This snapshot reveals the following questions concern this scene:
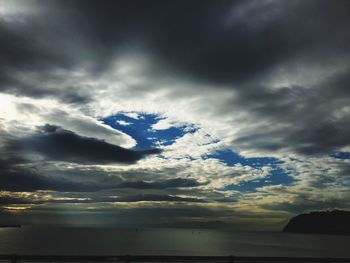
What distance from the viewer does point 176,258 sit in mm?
13984

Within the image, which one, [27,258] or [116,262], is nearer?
[27,258]

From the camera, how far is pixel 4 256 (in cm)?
1282

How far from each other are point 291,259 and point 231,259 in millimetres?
2810

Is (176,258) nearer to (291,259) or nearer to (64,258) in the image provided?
(64,258)

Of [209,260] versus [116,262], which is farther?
[209,260]

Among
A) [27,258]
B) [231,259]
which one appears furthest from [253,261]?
[27,258]

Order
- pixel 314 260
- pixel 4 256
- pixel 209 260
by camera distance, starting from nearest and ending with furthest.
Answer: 1. pixel 4 256
2. pixel 209 260
3. pixel 314 260

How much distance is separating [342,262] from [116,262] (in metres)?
10.7

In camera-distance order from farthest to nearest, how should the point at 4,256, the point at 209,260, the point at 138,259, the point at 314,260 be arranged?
1. the point at 314,260
2. the point at 209,260
3. the point at 138,259
4. the point at 4,256

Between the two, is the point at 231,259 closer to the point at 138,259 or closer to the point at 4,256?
the point at 138,259

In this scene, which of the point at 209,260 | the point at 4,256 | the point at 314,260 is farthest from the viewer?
the point at 314,260

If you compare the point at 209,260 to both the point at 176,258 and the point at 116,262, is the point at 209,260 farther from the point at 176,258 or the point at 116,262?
the point at 116,262

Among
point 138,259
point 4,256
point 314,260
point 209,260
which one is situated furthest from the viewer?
point 314,260

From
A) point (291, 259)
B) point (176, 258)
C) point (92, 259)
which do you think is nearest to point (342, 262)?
point (291, 259)
